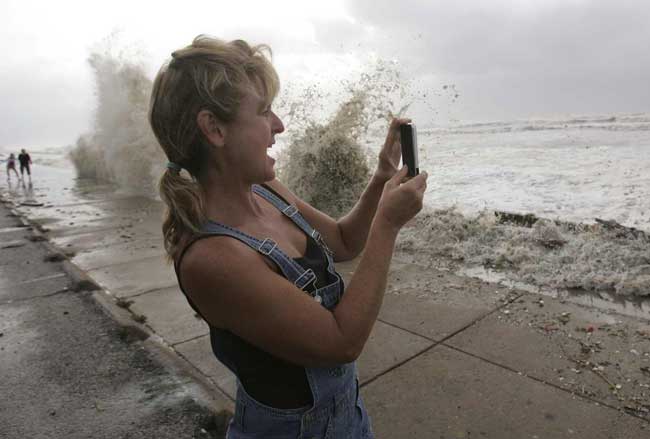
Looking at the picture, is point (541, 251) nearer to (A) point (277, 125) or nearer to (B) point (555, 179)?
(A) point (277, 125)

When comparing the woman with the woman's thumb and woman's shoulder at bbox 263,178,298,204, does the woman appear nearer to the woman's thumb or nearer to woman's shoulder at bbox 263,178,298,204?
the woman's thumb

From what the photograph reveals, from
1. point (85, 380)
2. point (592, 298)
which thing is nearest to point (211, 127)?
point (85, 380)

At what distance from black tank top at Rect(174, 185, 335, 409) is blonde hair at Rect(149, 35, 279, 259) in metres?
0.20

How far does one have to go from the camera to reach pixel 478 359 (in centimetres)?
319

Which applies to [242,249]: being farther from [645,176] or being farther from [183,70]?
[645,176]

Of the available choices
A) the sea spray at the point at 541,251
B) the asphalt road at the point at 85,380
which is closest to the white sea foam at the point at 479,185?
the sea spray at the point at 541,251

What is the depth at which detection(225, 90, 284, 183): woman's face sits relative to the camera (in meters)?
1.17

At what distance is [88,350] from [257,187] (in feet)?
9.48

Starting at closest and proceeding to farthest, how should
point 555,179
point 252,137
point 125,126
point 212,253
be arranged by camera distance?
point 212,253, point 252,137, point 555,179, point 125,126

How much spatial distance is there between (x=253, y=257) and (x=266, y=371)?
0.32m

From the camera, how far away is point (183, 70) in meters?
1.12

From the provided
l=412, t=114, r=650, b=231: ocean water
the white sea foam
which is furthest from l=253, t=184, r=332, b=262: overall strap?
l=412, t=114, r=650, b=231: ocean water


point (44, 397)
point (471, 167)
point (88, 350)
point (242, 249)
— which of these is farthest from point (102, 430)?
point (471, 167)

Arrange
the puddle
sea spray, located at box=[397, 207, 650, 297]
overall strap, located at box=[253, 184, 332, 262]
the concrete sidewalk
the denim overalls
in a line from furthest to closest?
sea spray, located at box=[397, 207, 650, 297], the puddle, the concrete sidewalk, overall strap, located at box=[253, 184, 332, 262], the denim overalls
